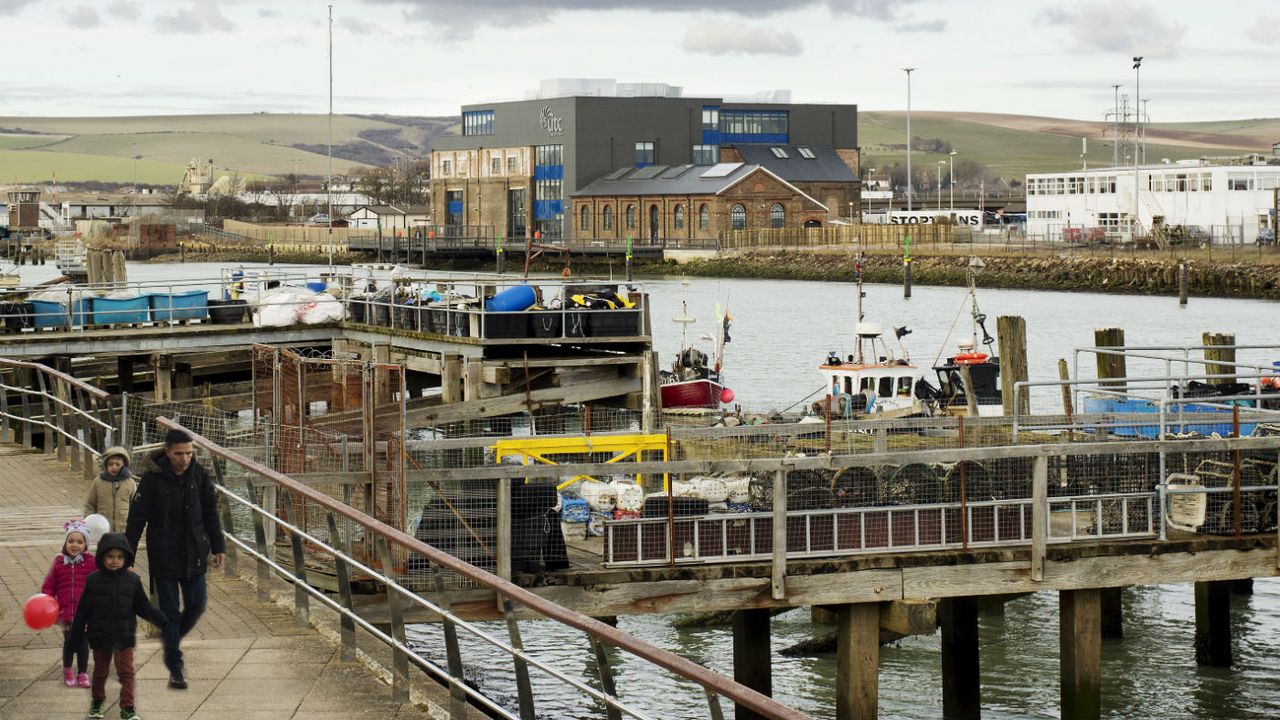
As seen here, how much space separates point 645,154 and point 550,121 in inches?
331

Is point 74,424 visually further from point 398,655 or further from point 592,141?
point 592,141

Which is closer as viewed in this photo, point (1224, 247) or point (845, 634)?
point (845, 634)

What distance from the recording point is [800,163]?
144500 millimetres

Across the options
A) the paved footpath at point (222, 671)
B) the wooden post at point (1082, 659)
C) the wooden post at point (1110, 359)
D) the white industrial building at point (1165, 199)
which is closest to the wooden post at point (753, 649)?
the wooden post at point (1082, 659)

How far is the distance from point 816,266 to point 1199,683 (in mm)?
109454

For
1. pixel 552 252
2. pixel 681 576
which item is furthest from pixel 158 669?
pixel 552 252

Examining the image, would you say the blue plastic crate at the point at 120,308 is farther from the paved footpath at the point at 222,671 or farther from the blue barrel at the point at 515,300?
the paved footpath at the point at 222,671

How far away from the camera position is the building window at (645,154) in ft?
476

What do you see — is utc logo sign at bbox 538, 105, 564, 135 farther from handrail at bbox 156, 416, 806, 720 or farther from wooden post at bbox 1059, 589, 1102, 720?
handrail at bbox 156, 416, 806, 720

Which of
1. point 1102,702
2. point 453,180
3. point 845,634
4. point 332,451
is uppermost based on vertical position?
point 453,180

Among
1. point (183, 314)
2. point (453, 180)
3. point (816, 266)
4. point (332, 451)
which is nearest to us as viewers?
point (332, 451)

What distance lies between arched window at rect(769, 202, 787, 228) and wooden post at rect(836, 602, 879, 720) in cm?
12253

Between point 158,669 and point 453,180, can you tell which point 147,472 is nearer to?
point 158,669

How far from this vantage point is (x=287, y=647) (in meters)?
11.9
